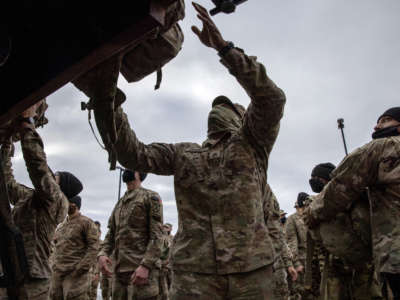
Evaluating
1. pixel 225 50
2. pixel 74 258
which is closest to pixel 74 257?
pixel 74 258

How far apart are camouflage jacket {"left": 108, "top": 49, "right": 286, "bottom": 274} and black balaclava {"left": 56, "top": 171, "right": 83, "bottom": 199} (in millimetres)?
3458

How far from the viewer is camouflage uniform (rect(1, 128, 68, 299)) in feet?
13.2

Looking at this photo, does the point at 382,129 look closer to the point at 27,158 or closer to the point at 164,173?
the point at 164,173

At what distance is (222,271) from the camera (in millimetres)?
2791

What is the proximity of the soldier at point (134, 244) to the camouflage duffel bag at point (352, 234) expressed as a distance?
8.40 feet

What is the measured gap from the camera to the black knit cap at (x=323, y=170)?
5.62 m

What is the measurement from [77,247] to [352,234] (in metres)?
5.73

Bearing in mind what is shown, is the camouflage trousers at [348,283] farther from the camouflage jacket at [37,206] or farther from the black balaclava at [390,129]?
the camouflage jacket at [37,206]

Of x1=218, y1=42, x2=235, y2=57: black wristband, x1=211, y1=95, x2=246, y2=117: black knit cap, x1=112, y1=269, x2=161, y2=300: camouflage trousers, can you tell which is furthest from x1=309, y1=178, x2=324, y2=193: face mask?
x1=218, y1=42, x2=235, y2=57: black wristband

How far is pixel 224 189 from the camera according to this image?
10.1 feet

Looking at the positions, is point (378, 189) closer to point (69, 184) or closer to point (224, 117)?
point (224, 117)

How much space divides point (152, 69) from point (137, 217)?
4.20 metres

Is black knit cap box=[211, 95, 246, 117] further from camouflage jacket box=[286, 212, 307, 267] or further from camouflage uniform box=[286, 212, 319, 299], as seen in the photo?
camouflage jacket box=[286, 212, 307, 267]

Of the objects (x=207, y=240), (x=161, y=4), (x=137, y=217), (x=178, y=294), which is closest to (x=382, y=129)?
(x=207, y=240)
